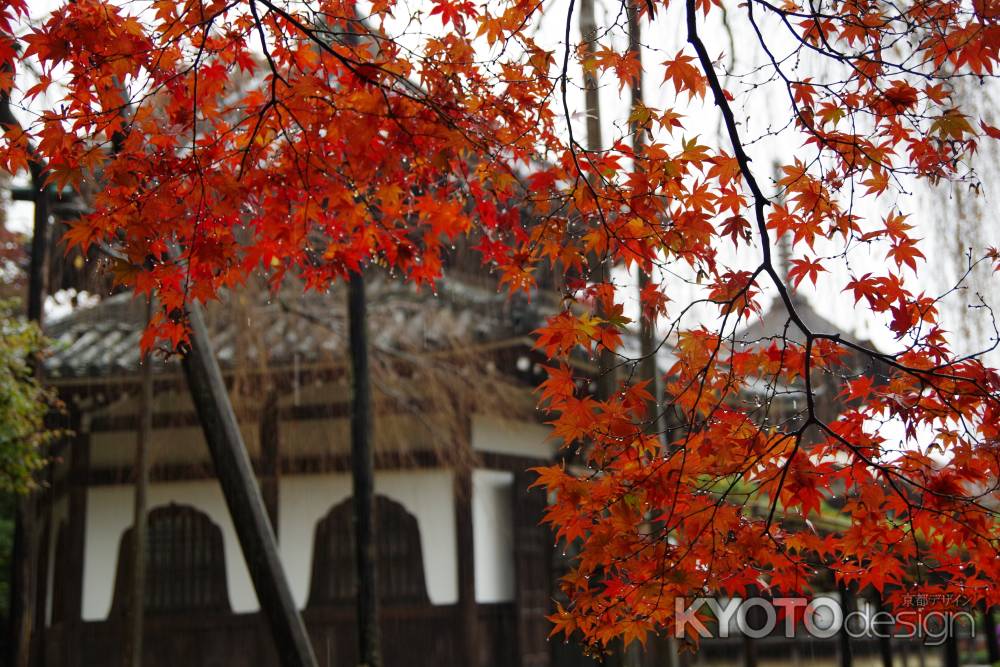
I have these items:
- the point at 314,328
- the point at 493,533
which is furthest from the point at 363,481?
the point at 493,533

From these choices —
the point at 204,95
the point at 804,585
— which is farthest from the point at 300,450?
the point at 804,585

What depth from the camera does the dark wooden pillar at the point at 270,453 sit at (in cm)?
985

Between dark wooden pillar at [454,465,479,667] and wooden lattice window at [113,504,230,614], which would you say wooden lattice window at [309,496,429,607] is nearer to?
dark wooden pillar at [454,465,479,667]

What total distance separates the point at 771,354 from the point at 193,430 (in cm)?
797

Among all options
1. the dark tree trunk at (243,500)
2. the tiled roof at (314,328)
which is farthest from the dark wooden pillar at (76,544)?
the dark tree trunk at (243,500)

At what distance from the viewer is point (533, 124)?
370 cm

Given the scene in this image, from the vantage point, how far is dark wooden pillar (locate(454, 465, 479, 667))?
9547 millimetres

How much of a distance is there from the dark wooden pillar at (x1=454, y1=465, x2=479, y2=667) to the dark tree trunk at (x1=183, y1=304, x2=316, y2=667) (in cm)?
400

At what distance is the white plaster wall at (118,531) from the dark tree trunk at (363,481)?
10.4 feet

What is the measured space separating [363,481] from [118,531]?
4.29 meters

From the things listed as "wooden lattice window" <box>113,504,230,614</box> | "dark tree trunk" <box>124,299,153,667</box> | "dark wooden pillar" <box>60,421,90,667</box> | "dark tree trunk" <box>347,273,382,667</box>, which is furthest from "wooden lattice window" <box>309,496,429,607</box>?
"dark tree trunk" <box>347,273,382,667</box>

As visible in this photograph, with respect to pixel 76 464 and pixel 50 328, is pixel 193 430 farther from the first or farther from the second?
pixel 50 328

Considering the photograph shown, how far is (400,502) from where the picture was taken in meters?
9.88

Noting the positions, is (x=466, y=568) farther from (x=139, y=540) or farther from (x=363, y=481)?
(x=139, y=540)
